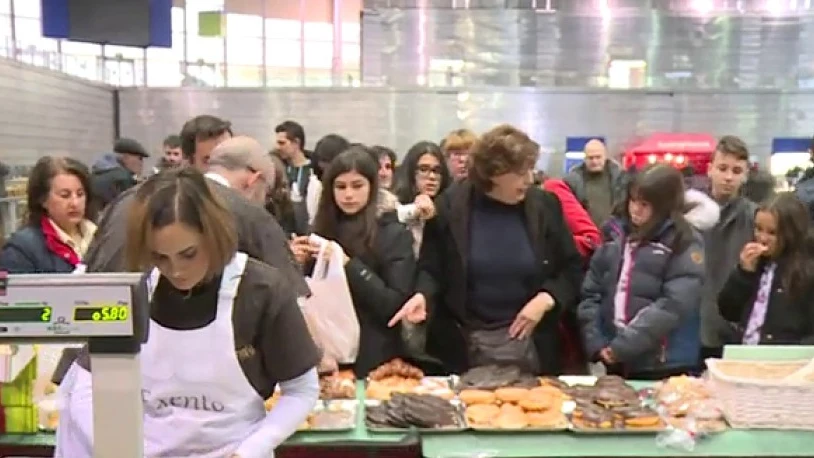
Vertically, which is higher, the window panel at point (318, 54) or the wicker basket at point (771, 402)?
the window panel at point (318, 54)

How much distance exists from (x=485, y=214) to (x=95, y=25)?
582cm

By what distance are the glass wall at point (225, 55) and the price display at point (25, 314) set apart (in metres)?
7.91

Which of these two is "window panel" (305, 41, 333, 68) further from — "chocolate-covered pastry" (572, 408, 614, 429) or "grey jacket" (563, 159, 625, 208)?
"chocolate-covered pastry" (572, 408, 614, 429)

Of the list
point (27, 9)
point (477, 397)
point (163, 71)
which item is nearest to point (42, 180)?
point (477, 397)

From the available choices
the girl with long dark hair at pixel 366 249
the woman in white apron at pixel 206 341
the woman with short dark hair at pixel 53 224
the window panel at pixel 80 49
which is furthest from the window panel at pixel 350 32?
the woman in white apron at pixel 206 341

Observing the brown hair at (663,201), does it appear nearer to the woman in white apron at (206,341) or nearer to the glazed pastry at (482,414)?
the glazed pastry at (482,414)

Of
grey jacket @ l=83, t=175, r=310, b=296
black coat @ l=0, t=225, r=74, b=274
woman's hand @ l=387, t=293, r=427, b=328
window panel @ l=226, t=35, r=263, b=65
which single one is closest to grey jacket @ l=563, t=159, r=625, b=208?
woman's hand @ l=387, t=293, r=427, b=328

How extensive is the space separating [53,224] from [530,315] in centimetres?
170

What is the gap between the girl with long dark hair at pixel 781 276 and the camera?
286 centimetres

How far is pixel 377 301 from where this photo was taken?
2.95 metres

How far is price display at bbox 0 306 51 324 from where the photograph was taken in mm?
888

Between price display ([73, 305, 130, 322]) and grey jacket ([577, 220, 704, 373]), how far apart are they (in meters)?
2.19

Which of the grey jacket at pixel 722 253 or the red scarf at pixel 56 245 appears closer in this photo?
the red scarf at pixel 56 245

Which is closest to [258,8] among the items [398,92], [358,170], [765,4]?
[398,92]
